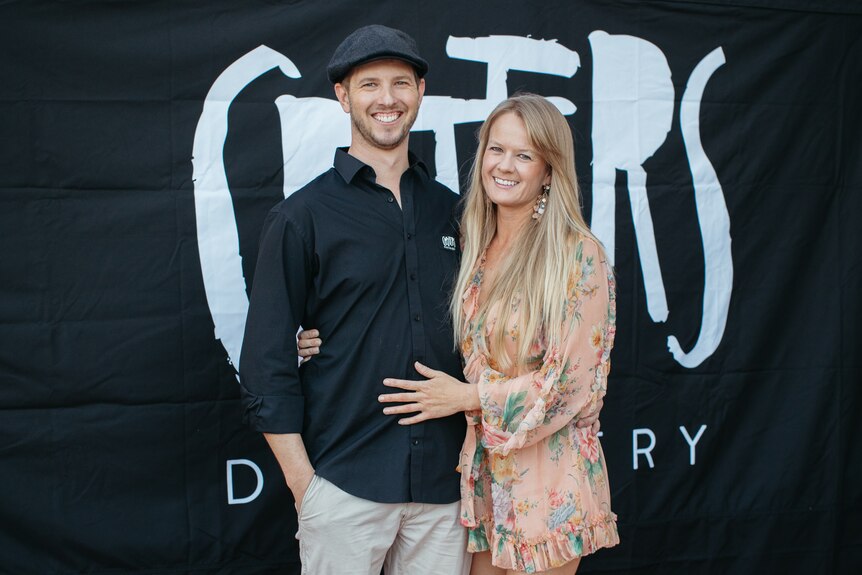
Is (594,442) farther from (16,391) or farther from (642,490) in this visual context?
(16,391)

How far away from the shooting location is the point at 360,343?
1900 mm

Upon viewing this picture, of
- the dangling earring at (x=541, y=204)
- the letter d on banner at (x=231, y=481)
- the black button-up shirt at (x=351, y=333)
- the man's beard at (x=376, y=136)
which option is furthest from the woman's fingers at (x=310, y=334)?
the letter d on banner at (x=231, y=481)

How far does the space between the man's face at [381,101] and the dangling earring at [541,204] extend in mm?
348

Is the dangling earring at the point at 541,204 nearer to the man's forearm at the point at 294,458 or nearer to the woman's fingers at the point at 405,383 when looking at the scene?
the woman's fingers at the point at 405,383

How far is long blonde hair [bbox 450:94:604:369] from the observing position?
6.07 feet

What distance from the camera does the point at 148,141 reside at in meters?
2.43

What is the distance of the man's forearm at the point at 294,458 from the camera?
186 cm

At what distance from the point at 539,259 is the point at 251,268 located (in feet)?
3.21


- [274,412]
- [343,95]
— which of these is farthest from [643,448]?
[343,95]

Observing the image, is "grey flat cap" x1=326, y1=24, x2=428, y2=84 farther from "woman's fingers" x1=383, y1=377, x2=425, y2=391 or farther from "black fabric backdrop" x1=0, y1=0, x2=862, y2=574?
"woman's fingers" x1=383, y1=377, x2=425, y2=391

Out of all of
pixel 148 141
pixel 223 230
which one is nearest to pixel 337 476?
pixel 223 230

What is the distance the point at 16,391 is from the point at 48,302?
0.26 m

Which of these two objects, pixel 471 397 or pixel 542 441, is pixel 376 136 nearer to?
pixel 471 397

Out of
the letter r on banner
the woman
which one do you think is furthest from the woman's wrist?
the letter r on banner
